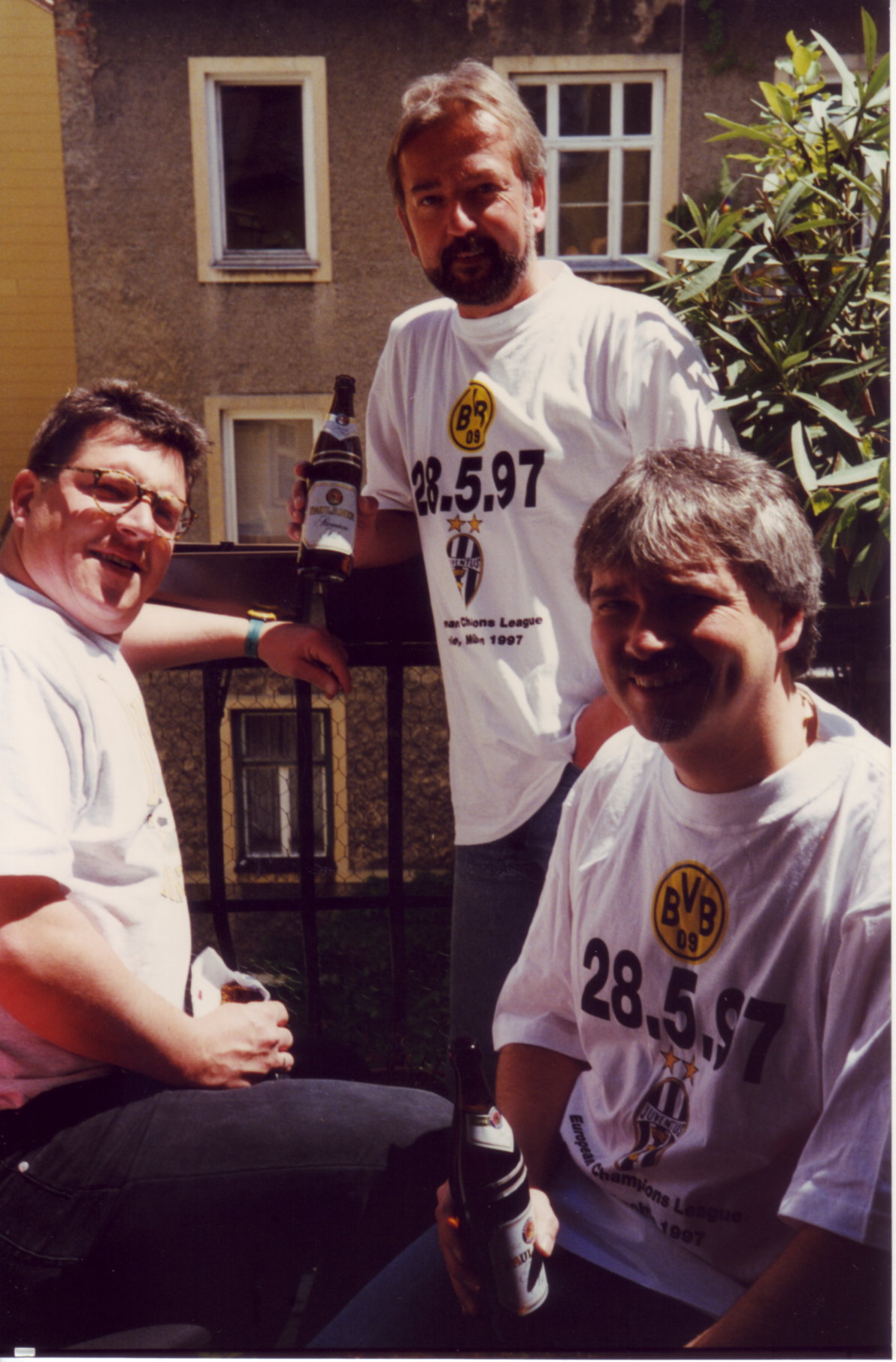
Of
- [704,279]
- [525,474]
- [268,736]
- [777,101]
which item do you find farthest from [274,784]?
[777,101]

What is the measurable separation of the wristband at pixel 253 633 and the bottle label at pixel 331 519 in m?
0.13

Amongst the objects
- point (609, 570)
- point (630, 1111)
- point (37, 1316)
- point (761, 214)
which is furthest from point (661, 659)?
point (37, 1316)

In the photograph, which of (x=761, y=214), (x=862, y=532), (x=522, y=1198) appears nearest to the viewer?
(x=522, y=1198)

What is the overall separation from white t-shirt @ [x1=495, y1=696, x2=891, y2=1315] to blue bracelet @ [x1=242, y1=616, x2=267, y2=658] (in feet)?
1.79

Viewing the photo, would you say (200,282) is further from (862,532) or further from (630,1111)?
(630,1111)

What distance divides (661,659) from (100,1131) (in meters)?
0.82

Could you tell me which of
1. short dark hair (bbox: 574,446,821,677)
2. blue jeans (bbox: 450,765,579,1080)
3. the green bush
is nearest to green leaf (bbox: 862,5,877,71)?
the green bush

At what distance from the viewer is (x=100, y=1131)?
109 centimetres

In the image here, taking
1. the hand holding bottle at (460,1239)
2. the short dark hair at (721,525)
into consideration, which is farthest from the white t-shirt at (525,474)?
the hand holding bottle at (460,1239)

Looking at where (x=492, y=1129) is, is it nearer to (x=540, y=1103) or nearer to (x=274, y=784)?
(x=540, y=1103)

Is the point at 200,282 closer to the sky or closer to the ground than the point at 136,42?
closer to the ground

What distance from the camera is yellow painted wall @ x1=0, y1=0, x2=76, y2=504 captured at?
124 centimetres

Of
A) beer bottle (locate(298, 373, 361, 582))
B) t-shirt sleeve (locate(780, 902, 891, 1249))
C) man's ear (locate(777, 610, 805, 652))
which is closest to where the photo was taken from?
t-shirt sleeve (locate(780, 902, 891, 1249))

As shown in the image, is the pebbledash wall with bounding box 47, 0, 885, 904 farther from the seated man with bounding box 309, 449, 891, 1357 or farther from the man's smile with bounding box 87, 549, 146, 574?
the seated man with bounding box 309, 449, 891, 1357
